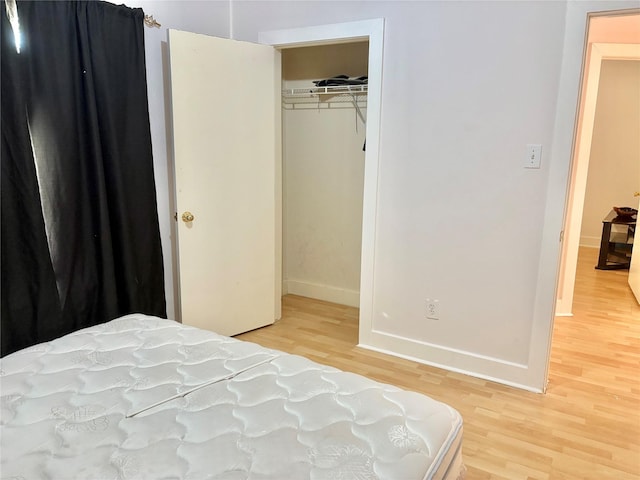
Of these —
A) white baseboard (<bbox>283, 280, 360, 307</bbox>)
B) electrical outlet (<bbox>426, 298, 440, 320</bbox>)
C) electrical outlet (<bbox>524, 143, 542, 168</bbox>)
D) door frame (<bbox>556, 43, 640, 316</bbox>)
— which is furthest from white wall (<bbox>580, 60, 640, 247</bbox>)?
electrical outlet (<bbox>426, 298, 440, 320</bbox>)

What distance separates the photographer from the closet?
3822mm

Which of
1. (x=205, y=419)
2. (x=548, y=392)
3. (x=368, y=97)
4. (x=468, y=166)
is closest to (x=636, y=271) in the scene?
(x=548, y=392)

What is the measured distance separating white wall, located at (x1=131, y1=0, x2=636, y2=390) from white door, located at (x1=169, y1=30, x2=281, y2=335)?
0.21m

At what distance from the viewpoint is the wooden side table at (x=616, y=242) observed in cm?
507

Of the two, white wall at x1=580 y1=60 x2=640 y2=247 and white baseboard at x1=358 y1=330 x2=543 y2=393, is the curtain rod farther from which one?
white wall at x1=580 y1=60 x2=640 y2=247

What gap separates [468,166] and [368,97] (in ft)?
2.48

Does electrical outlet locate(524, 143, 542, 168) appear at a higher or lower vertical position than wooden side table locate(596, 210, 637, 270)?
higher

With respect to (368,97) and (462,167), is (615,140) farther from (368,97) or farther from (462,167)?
(368,97)

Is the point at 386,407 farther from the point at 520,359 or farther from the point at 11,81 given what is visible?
the point at 11,81

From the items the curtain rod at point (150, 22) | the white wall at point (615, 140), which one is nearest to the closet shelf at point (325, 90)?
the curtain rod at point (150, 22)

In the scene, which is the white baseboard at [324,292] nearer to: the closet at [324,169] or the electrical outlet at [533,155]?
the closet at [324,169]

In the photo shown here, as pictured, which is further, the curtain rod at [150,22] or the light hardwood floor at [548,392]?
the curtain rod at [150,22]

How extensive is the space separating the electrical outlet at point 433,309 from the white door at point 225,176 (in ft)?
3.95

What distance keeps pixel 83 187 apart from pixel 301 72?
220cm
